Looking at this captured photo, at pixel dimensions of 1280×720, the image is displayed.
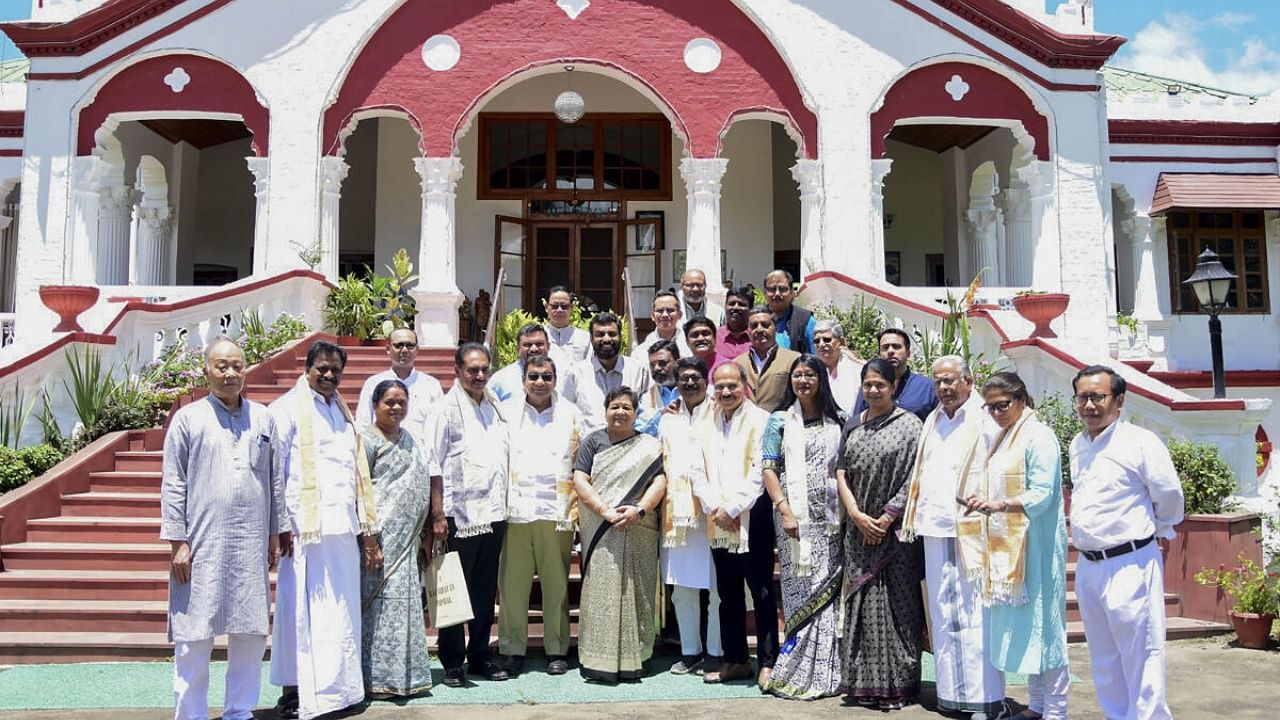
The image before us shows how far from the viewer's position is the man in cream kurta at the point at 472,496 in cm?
600

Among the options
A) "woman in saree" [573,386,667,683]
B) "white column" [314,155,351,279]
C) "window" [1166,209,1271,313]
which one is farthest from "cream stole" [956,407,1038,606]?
"window" [1166,209,1271,313]

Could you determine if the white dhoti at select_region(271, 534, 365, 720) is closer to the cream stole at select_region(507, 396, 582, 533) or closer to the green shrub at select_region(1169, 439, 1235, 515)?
the cream stole at select_region(507, 396, 582, 533)

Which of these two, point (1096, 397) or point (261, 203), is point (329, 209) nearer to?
point (261, 203)

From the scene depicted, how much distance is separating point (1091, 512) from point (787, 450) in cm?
155

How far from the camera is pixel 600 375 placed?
718cm

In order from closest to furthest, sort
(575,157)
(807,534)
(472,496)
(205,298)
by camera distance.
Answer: (807,534), (472,496), (205,298), (575,157)

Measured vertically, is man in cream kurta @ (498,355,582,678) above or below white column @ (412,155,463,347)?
below

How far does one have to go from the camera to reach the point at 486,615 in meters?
6.16

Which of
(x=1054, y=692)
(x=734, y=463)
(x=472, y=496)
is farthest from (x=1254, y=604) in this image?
(x=472, y=496)

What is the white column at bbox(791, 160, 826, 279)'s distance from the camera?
13.4 metres

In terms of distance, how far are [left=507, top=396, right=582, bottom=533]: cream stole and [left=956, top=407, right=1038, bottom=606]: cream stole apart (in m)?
2.21

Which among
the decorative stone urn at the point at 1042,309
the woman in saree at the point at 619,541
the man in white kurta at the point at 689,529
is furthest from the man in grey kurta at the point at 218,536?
the decorative stone urn at the point at 1042,309

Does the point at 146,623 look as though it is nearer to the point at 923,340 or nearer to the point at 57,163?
the point at 923,340

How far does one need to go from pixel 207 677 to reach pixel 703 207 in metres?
9.37
